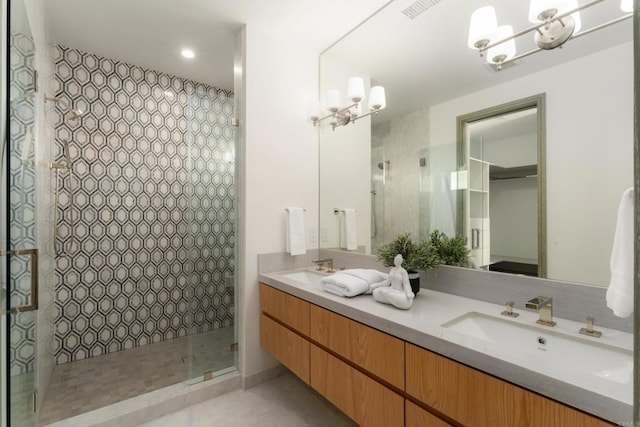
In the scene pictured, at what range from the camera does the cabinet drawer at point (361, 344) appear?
118 centimetres

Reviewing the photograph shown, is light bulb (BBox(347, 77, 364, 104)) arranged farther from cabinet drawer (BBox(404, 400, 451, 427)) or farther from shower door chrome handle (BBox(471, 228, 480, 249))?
cabinet drawer (BBox(404, 400, 451, 427))

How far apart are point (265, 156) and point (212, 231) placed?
28.6 inches

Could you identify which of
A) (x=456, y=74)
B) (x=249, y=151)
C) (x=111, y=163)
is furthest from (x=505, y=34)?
(x=111, y=163)

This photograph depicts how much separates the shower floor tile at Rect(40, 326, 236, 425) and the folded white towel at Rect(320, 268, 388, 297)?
106 cm

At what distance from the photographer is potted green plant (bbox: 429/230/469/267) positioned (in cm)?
159

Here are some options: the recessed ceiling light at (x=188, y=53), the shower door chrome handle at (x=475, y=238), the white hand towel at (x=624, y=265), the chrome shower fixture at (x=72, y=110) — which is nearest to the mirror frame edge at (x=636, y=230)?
the white hand towel at (x=624, y=265)

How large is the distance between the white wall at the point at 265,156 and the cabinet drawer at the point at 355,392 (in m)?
0.70

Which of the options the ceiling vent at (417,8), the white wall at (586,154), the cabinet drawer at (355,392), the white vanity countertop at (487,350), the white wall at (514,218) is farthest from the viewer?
the ceiling vent at (417,8)

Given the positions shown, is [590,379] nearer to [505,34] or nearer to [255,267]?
[505,34]

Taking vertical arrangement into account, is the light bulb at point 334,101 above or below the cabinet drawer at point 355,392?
above

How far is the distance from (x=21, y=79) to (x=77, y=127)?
1.50m

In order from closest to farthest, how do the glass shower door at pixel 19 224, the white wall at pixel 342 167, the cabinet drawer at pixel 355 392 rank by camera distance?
the glass shower door at pixel 19 224 < the cabinet drawer at pixel 355 392 < the white wall at pixel 342 167

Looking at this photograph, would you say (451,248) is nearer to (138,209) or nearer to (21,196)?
(21,196)

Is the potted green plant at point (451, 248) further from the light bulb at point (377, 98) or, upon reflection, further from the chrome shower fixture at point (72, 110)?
the chrome shower fixture at point (72, 110)
